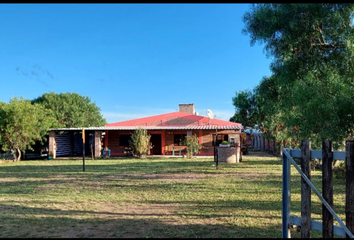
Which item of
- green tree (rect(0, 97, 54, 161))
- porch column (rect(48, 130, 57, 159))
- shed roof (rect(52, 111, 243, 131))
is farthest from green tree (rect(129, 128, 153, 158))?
green tree (rect(0, 97, 54, 161))

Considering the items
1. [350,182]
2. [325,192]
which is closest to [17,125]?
[325,192]

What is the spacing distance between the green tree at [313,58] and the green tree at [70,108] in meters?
27.1

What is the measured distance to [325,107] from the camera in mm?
6922

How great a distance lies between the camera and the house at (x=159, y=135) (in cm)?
2428

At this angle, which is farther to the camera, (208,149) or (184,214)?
(208,149)

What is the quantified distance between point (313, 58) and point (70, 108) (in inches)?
1186

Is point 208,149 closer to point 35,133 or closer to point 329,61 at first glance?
point 35,133

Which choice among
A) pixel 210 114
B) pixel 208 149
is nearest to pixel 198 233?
pixel 210 114

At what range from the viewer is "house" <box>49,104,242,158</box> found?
79.7 feet

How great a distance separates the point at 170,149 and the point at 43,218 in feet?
65.3

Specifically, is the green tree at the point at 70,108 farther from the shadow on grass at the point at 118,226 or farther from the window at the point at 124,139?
the shadow on grass at the point at 118,226

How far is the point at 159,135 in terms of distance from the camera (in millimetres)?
27062

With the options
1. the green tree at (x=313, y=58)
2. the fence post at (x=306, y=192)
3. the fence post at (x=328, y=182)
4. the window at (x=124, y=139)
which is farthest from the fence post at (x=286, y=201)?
the window at (x=124, y=139)

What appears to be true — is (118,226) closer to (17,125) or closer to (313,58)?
(313,58)
